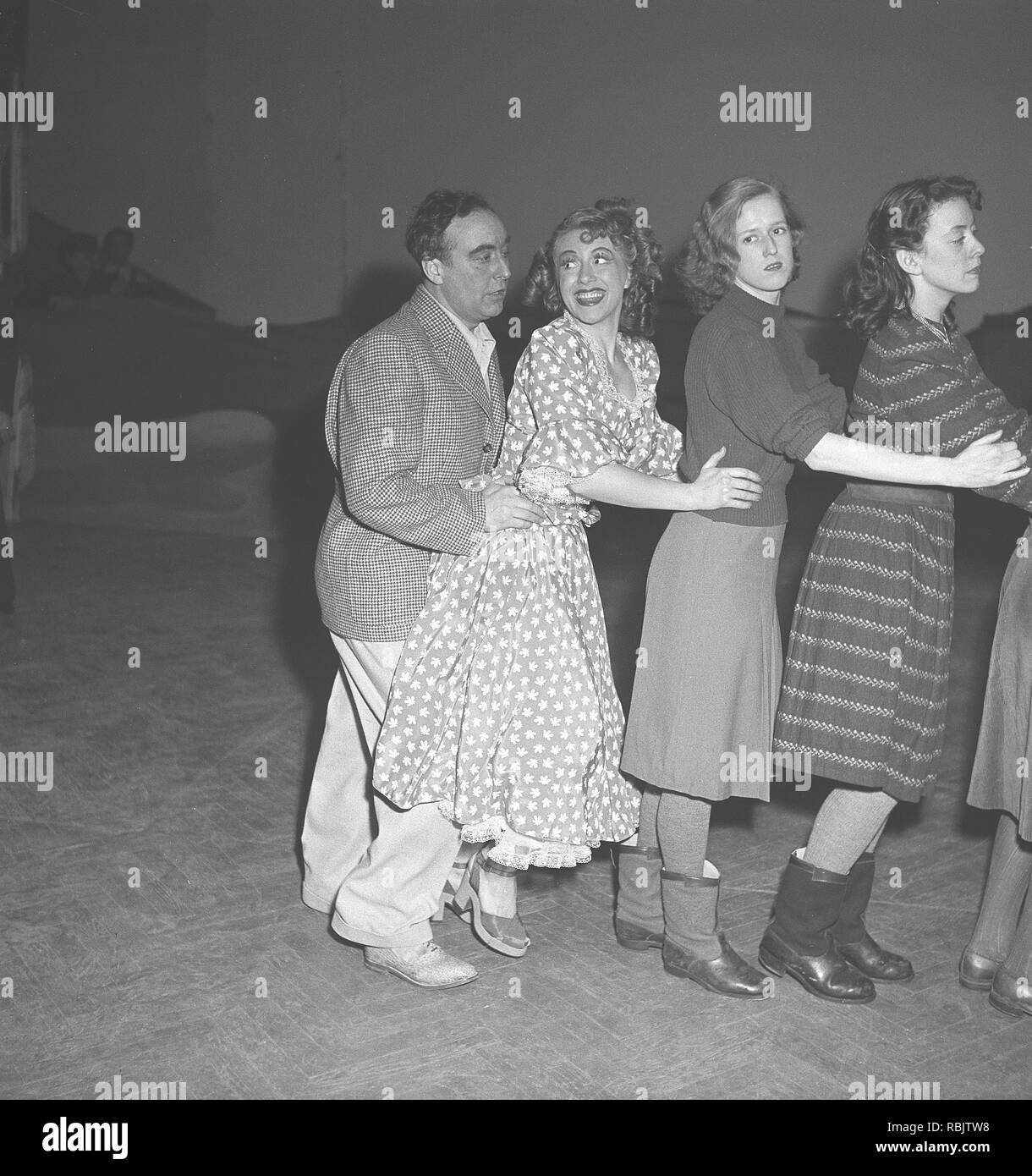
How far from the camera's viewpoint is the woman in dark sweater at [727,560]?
2840 millimetres

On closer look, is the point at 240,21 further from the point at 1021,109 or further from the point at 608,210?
the point at 608,210

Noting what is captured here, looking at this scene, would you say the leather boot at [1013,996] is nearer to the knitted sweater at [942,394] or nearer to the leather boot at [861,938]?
the leather boot at [861,938]

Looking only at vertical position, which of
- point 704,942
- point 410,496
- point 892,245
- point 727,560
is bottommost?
point 704,942

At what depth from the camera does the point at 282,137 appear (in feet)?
35.1

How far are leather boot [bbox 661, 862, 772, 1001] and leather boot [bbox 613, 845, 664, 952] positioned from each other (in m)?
0.16

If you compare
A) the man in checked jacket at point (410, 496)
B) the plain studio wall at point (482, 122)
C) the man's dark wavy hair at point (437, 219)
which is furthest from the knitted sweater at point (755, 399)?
the plain studio wall at point (482, 122)

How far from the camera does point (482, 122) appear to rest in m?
10.1

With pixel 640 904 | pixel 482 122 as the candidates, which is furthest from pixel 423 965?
pixel 482 122

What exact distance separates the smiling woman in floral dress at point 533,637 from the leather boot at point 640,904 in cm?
31

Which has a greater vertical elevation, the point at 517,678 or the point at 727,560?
the point at 727,560

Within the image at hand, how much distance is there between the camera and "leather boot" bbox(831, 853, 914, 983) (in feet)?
10.3

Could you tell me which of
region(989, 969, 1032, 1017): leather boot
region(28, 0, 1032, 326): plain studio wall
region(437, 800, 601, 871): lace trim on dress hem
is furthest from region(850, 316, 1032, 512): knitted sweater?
region(28, 0, 1032, 326): plain studio wall

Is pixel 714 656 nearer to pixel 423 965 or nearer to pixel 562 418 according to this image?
pixel 562 418

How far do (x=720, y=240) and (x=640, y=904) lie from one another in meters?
1.61
